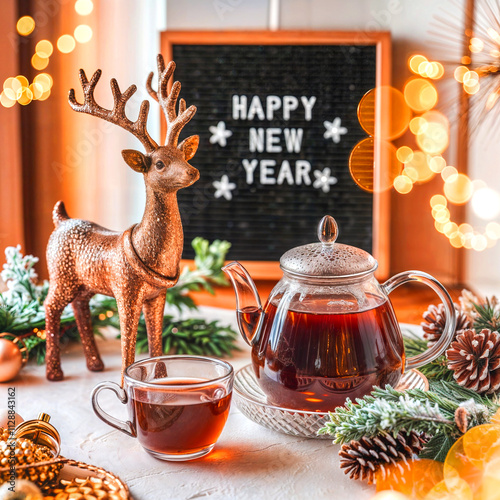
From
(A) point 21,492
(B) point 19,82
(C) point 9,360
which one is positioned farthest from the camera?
(B) point 19,82

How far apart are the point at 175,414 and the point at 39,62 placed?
1307mm

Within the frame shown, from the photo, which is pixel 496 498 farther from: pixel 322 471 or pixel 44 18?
pixel 44 18

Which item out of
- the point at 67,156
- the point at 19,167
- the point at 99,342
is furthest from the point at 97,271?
the point at 67,156

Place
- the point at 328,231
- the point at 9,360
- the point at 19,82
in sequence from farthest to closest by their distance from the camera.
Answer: the point at 19,82 < the point at 9,360 < the point at 328,231

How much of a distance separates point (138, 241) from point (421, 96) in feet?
3.92

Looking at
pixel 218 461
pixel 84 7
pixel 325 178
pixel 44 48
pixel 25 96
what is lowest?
pixel 218 461

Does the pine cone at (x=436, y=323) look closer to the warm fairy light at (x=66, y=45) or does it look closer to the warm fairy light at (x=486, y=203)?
the warm fairy light at (x=486, y=203)

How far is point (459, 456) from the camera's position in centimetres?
49

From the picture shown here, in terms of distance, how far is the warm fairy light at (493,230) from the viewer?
5.37ft

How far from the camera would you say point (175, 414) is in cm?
55

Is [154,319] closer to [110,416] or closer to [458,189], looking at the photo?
[110,416]

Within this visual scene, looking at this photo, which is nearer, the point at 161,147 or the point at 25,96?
the point at 161,147

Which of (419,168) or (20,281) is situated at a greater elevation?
(419,168)

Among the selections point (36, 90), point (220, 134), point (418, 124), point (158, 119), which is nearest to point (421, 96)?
point (418, 124)
